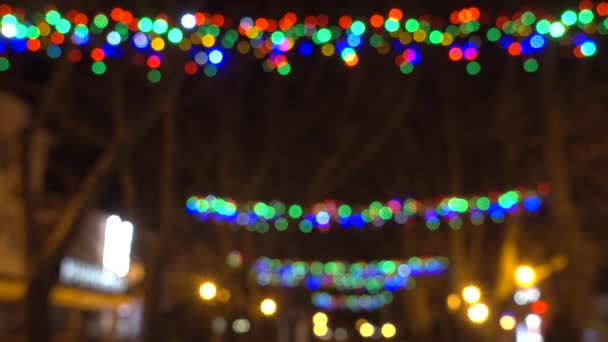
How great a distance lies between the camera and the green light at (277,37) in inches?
548

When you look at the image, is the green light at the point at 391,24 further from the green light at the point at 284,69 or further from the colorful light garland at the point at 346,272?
the colorful light garland at the point at 346,272

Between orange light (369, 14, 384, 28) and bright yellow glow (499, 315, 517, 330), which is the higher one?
bright yellow glow (499, 315, 517, 330)

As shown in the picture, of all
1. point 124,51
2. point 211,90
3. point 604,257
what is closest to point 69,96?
point 211,90

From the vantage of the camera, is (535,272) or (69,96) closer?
(69,96)

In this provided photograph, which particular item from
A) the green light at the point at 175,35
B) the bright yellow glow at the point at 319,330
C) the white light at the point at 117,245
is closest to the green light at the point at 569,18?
the green light at the point at 175,35

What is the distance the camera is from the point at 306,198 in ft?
63.3

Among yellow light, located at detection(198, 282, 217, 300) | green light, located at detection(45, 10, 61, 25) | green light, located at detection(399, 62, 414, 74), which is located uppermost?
green light, located at detection(399, 62, 414, 74)

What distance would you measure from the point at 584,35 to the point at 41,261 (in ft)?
26.6

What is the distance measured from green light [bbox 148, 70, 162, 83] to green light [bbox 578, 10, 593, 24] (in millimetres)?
6077

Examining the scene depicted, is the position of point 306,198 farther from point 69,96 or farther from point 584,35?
point 584,35

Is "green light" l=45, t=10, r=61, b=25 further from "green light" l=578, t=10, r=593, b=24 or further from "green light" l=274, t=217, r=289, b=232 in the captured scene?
"green light" l=274, t=217, r=289, b=232

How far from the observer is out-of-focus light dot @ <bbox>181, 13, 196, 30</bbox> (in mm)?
12953

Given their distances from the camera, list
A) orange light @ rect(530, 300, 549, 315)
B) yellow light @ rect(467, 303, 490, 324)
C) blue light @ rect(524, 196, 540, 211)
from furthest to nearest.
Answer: orange light @ rect(530, 300, 549, 315) < yellow light @ rect(467, 303, 490, 324) < blue light @ rect(524, 196, 540, 211)

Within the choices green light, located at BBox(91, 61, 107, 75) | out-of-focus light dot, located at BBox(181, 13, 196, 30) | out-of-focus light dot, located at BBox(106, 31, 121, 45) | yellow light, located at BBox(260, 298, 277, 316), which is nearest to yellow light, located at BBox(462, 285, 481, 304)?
yellow light, located at BBox(260, 298, 277, 316)
